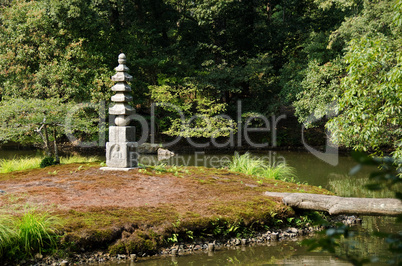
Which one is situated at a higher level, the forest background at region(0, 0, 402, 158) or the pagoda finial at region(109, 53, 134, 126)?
the forest background at region(0, 0, 402, 158)

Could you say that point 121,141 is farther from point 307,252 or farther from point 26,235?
point 307,252

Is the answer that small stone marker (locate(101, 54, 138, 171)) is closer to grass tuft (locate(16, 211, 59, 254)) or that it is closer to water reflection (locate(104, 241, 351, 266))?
grass tuft (locate(16, 211, 59, 254))

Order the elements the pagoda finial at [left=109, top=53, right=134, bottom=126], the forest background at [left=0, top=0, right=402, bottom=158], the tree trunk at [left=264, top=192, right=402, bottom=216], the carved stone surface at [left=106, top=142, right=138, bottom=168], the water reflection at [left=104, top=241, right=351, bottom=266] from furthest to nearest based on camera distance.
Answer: the forest background at [left=0, top=0, right=402, bottom=158] → the pagoda finial at [left=109, top=53, right=134, bottom=126] → the carved stone surface at [left=106, top=142, right=138, bottom=168] → the tree trunk at [left=264, top=192, right=402, bottom=216] → the water reflection at [left=104, top=241, right=351, bottom=266]

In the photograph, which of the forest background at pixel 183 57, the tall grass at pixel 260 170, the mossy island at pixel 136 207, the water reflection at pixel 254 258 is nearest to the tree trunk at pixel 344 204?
the mossy island at pixel 136 207

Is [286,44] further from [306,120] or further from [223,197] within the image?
[223,197]

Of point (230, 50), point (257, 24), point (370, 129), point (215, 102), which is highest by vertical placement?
point (257, 24)

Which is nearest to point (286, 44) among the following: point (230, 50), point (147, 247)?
point (230, 50)

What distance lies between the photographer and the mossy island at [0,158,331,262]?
18.1ft

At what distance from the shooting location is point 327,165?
15.4 meters

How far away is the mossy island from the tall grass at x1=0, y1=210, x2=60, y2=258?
0.08ft

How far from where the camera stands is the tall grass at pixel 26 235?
4961 mm

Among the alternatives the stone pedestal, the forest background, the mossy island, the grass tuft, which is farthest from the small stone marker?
the grass tuft

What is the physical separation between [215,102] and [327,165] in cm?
670

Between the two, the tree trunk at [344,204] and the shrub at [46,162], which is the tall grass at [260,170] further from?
the shrub at [46,162]
